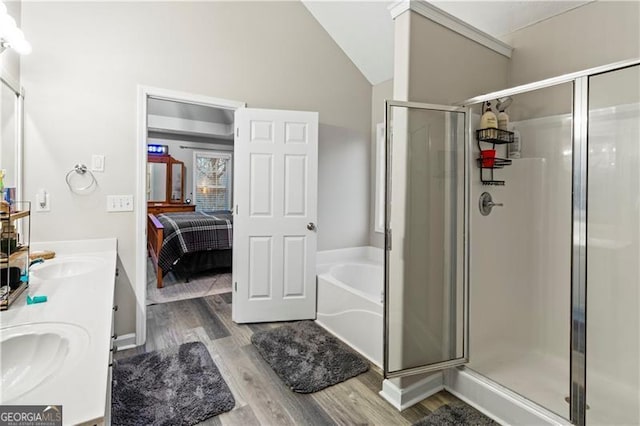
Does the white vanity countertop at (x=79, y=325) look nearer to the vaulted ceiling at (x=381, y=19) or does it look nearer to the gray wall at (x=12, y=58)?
the gray wall at (x=12, y=58)

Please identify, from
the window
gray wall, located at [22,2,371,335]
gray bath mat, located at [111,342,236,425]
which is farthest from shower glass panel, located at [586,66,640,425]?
the window

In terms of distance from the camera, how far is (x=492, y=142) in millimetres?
2268

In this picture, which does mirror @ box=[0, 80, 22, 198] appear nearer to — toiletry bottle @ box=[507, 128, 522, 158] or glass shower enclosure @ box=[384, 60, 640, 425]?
glass shower enclosure @ box=[384, 60, 640, 425]

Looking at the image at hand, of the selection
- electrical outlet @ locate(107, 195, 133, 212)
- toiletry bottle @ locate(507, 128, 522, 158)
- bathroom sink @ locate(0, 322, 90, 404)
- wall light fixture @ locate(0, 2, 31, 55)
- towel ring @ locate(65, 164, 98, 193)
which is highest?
wall light fixture @ locate(0, 2, 31, 55)

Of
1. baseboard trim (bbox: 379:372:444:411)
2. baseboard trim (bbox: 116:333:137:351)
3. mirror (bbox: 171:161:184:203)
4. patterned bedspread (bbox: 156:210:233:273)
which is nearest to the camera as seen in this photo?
baseboard trim (bbox: 379:372:444:411)

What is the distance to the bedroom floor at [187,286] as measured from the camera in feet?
12.6

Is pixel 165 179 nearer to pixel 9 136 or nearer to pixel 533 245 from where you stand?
pixel 9 136

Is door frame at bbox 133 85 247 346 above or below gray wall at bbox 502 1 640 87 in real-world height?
below

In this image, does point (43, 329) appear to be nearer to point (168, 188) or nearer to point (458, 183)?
point (458, 183)

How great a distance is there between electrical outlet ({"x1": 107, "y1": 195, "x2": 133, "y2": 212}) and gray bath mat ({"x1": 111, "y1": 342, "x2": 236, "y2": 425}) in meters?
1.12

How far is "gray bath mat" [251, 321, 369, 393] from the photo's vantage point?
2186 millimetres

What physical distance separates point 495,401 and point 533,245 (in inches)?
46.8

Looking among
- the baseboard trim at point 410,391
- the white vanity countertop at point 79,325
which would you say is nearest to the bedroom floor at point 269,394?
the baseboard trim at point 410,391

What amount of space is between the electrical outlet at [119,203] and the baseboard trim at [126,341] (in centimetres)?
101
